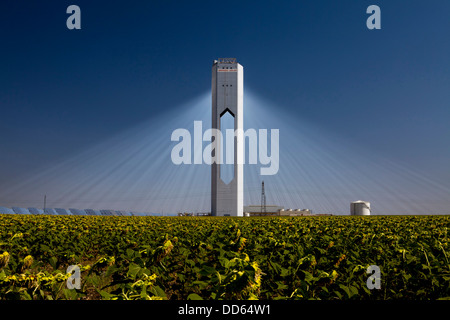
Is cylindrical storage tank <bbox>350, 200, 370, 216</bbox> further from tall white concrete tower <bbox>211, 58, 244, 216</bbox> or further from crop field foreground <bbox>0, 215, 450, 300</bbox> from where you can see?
A: crop field foreground <bbox>0, 215, 450, 300</bbox>

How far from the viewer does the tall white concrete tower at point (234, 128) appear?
252ft

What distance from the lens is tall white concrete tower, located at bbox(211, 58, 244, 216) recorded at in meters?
76.7

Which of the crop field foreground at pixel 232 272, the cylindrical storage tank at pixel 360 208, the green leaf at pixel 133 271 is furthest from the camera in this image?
the cylindrical storage tank at pixel 360 208

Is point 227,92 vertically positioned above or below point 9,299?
above

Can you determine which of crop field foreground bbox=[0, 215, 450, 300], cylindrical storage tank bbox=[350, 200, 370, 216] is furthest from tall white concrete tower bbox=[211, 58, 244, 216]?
crop field foreground bbox=[0, 215, 450, 300]

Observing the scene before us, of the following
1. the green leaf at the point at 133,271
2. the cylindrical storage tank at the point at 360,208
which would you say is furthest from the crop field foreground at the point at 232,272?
→ the cylindrical storage tank at the point at 360,208

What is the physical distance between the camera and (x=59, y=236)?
8.02 meters

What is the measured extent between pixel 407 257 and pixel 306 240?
226cm

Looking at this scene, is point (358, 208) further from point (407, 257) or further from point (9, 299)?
point (9, 299)

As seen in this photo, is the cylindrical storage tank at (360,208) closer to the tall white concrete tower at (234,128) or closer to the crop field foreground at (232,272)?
the tall white concrete tower at (234,128)

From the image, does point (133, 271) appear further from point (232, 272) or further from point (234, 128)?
point (234, 128)
